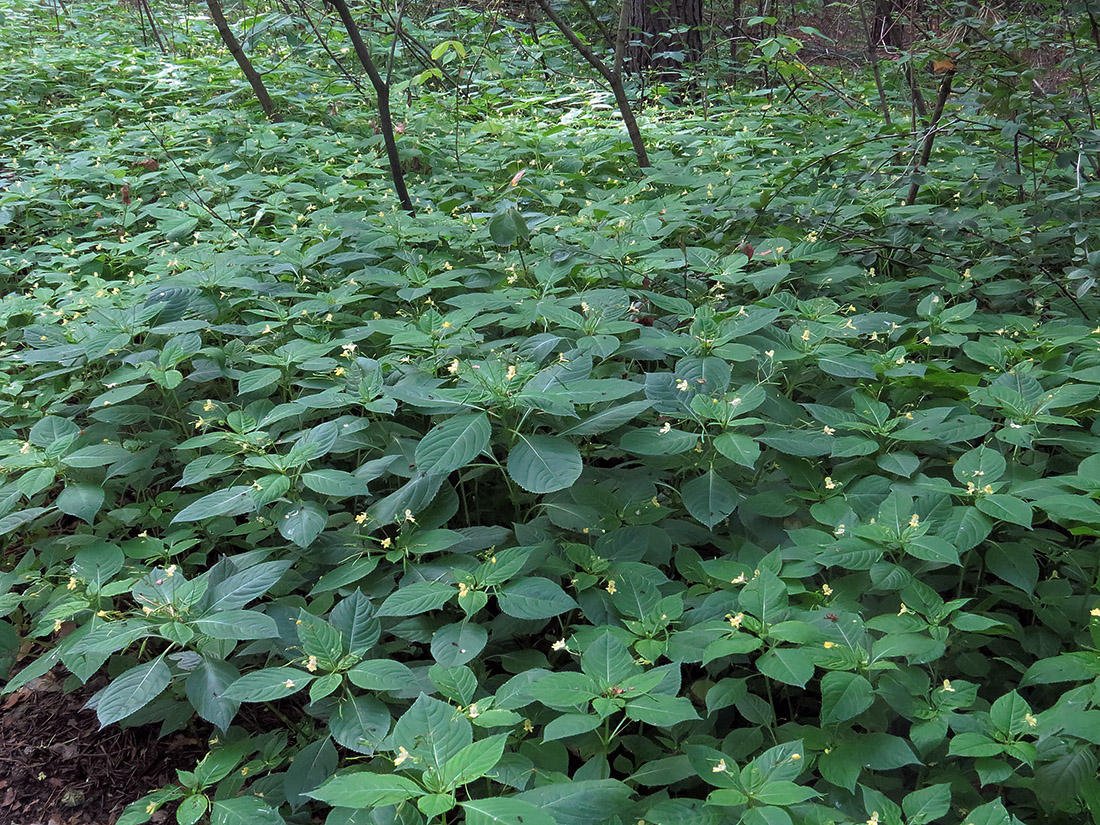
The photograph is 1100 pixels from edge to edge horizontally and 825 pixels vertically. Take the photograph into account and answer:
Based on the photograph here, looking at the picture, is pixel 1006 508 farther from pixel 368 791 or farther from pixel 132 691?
pixel 132 691

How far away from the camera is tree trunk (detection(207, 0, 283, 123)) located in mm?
5574

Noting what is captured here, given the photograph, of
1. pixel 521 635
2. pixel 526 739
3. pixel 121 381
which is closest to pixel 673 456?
pixel 521 635

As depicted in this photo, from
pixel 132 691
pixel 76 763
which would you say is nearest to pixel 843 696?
pixel 132 691

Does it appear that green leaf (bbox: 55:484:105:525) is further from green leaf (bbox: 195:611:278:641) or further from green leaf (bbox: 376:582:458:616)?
green leaf (bbox: 376:582:458:616)

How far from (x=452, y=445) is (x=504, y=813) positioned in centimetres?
88

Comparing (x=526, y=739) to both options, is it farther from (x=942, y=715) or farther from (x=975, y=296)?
(x=975, y=296)

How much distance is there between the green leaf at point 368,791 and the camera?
130 cm

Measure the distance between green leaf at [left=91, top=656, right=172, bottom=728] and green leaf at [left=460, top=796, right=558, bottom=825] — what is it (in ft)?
2.87

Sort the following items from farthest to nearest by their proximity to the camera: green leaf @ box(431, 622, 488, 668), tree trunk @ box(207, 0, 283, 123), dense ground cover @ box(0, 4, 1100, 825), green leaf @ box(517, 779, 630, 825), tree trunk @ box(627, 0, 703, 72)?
tree trunk @ box(627, 0, 703, 72) < tree trunk @ box(207, 0, 283, 123) < green leaf @ box(431, 622, 488, 668) < dense ground cover @ box(0, 4, 1100, 825) < green leaf @ box(517, 779, 630, 825)

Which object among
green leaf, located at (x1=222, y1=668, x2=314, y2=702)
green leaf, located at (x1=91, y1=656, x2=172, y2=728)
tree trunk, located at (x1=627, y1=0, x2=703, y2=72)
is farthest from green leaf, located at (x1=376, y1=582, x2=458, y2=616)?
tree trunk, located at (x1=627, y1=0, x2=703, y2=72)

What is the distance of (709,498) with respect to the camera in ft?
6.52

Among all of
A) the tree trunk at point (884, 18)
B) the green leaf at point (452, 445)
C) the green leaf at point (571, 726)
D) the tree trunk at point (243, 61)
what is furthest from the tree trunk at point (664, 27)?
the green leaf at point (571, 726)

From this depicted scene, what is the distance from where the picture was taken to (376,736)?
1.62 metres

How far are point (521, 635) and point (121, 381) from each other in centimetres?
159
